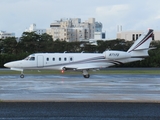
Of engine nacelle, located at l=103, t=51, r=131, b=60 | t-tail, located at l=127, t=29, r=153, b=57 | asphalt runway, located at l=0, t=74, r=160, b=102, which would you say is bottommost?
asphalt runway, located at l=0, t=74, r=160, b=102

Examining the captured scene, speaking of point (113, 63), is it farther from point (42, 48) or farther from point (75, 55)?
point (42, 48)

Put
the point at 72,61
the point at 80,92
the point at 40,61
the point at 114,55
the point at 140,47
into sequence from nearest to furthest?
the point at 80,92 → the point at 40,61 → the point at 72,61 → the point at 114,55 → the point at 140,47

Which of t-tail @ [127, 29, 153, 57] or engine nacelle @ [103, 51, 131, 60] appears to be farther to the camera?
t-tail @ [127, 29, 153, 57]

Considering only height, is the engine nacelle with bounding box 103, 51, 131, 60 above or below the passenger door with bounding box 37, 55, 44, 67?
above

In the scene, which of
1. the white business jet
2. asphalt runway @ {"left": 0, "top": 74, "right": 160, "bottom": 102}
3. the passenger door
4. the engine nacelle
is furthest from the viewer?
the engine nacelle

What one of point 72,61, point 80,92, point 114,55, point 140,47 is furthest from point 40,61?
point 80,92

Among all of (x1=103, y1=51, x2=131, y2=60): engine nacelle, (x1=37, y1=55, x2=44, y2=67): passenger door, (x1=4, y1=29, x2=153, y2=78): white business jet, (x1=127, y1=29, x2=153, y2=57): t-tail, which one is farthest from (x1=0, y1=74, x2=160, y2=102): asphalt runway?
(x1=127, y1=29, x2=153, y2=57): t-tail

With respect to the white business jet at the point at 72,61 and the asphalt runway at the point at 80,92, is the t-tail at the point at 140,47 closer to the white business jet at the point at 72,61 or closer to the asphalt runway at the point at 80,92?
the white business jet at the point at 72,61

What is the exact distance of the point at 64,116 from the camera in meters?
11.5

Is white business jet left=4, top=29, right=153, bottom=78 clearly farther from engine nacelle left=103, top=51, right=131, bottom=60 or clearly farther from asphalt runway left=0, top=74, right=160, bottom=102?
asphalt runway left=0, top=74, right=160, bottom=102

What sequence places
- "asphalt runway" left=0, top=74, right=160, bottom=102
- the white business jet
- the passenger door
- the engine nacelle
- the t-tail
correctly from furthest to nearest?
the t-tail < the engine nacelle < the passenger door < the white business jet < "asphalt runway" left=0, top=74, right=160, bottom=102

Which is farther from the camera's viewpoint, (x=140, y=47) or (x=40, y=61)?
(x=140, y=47)

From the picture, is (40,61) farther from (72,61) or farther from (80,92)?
(80,92)

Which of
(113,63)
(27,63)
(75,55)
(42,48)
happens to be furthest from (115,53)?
(42,48)
